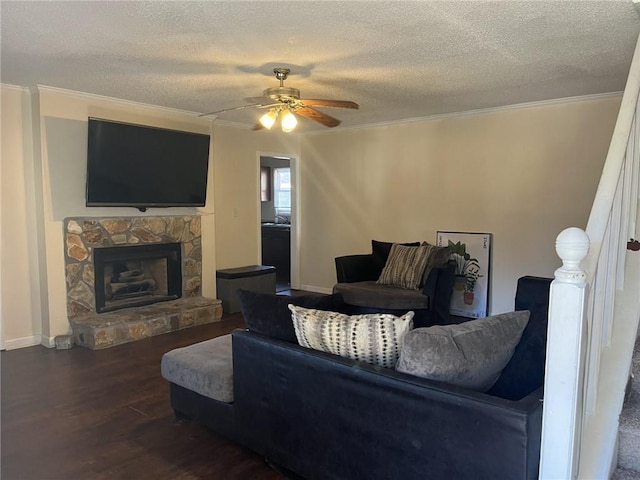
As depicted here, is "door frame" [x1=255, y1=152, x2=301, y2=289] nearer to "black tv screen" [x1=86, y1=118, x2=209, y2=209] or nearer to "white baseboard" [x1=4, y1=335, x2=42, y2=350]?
"black tv screen" [x1=86, y1=118, x2=209, y2=209]

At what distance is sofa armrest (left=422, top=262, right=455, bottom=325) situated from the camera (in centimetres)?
432

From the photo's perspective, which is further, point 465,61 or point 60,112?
point 60,112

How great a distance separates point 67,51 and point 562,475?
3513 millimetres

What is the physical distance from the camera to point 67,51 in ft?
10.1

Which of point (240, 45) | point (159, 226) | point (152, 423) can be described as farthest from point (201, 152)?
point (152, 423)

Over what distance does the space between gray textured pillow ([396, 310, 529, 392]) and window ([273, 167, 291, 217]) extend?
7.76 m

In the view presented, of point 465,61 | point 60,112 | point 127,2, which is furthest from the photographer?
point 60,112

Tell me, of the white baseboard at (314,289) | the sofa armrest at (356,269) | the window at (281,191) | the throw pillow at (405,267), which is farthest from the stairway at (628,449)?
the window at (281,191)

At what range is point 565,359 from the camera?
48.2 inches

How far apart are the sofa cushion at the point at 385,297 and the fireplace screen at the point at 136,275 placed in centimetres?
191

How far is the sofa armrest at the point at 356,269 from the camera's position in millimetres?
5012

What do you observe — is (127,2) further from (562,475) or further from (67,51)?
(562,475)

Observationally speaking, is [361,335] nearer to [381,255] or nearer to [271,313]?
[271,313]

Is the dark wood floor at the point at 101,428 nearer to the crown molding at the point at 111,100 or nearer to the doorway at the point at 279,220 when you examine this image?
the crown molding at the point at 111,100
